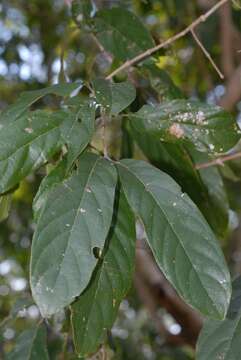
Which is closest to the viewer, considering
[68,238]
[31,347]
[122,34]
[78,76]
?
[68,238]

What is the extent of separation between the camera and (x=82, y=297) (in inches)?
36.6

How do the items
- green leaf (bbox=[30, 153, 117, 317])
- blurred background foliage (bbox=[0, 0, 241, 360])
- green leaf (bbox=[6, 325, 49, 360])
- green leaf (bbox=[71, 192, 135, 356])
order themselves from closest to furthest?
1. green leaf (bbox=[30, 153, 117, 317])
2. green leaf (bbox=[71, 192, 135, 356])
3. green leaf (bbox=[6, 325, 49, 360])
4. blurred background foliage (bbox=[0, 0, 241, 360])

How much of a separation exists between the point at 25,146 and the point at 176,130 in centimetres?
22

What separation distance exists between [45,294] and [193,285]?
18 cm

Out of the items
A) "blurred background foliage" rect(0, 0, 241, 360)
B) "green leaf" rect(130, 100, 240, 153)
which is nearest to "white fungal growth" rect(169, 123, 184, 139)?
"green leaf" rect(130, 100, 240, 153)

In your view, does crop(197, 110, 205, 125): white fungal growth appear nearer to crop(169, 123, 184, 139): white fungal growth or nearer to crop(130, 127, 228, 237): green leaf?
crop(169, 123, 184, 139): white fungal growth

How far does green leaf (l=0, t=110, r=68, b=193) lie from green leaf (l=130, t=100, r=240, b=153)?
0.52 ft

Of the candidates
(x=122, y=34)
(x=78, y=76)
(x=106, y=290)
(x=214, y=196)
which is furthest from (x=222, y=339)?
(x=78, y=76)

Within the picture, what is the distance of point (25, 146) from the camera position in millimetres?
895

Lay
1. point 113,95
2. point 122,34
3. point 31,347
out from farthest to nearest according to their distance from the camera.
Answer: point 122,34 → point 31,347 → point 113,95

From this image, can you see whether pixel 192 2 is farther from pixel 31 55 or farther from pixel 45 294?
pixel 45 294

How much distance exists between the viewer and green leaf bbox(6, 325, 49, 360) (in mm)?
A: 1161

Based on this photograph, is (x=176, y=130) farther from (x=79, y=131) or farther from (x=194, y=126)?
(x=79, y=131)

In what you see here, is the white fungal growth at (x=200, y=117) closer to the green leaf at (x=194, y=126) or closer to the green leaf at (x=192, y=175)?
the green leaf at (x=194, y=126)
